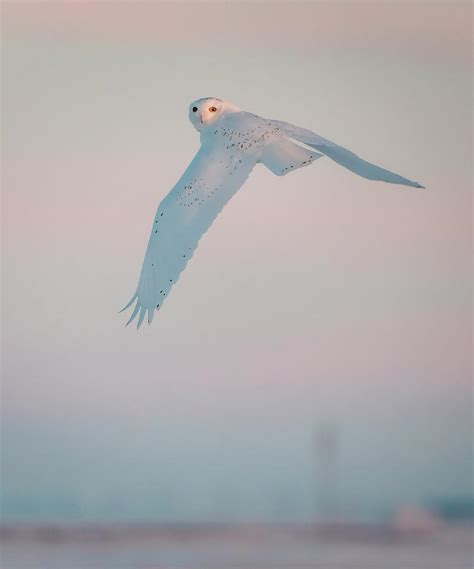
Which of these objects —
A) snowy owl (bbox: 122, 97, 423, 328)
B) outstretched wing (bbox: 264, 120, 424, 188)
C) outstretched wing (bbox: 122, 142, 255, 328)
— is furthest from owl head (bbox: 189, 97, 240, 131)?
outstretched wing (bbox: 264, 120, 424, 188)

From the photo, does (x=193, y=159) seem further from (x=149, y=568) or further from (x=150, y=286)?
(x=149, y=568)

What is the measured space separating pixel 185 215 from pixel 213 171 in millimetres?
481

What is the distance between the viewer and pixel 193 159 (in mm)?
8477

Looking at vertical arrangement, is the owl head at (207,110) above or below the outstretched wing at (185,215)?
above

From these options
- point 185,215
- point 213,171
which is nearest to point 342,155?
point 213,171

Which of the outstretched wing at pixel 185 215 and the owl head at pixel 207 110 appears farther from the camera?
the owl head at pixel 207 110

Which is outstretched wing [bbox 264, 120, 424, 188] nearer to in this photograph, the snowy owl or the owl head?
the snowy owl

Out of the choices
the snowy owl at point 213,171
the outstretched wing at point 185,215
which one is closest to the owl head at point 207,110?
the snowy owl at point 213,171

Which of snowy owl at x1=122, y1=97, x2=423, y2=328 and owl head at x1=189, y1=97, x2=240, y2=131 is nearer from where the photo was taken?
snowy owl at x1=122, y1=97, x2=423, y2=328

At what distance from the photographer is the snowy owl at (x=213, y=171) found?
788 cm

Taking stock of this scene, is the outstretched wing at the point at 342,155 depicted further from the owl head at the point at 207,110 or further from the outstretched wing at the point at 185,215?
the owl head at the point at 207,110

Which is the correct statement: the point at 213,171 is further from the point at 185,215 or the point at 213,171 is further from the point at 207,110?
the point at 207,110

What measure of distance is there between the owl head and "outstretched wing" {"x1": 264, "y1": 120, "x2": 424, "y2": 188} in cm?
64

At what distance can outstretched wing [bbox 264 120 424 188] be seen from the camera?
25.5 ft
